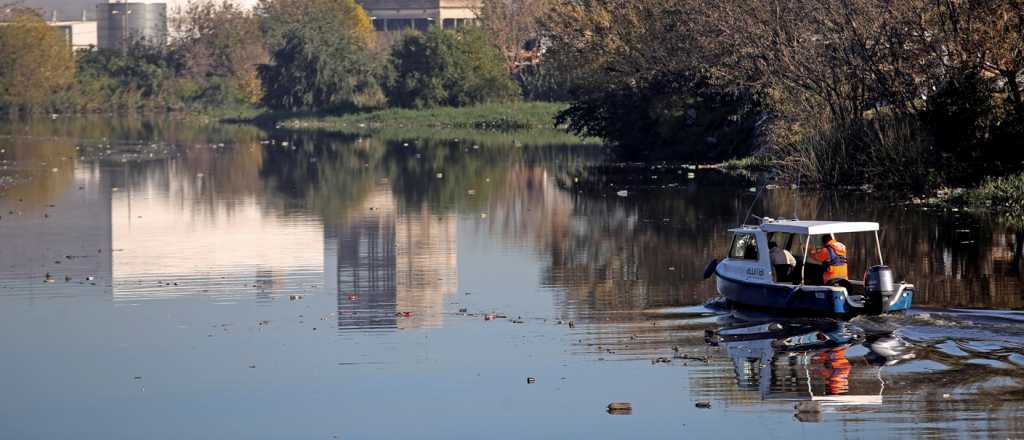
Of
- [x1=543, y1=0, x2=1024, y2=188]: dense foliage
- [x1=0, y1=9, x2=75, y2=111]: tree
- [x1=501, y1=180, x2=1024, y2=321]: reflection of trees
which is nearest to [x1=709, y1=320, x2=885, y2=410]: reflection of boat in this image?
[x1=501, y1=180, x2=1024, y2=321]: reflection of trees

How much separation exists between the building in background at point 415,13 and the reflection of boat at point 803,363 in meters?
134

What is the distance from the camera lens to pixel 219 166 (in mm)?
55844

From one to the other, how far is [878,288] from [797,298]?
1132mm

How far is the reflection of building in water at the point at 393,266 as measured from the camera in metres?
22.9

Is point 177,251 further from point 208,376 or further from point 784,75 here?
point 784,75

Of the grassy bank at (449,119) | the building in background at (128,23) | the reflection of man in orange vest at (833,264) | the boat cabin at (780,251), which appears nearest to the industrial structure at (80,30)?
the building in background at (128,23)

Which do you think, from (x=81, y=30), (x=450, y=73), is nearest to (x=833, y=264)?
(x=450, y=73)

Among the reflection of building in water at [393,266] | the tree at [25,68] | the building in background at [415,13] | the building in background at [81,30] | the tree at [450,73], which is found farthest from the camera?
the building in background at [415,13]

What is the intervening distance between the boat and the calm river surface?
266 mm

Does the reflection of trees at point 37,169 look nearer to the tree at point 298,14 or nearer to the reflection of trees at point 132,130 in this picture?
the reflection of trees at point 132,130

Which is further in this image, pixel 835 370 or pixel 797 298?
pixel 797 298

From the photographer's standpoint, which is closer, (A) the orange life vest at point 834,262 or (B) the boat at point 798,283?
(B) the boat at point 798,283

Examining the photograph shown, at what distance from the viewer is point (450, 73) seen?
9519cm

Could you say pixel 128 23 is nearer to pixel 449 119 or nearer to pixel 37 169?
pixel 449 119
